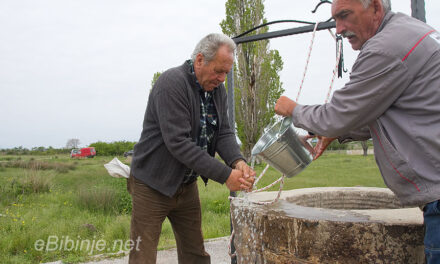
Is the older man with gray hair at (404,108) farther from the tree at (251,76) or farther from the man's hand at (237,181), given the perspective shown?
the tree at (251,76)

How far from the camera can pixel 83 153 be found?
70.2 feet

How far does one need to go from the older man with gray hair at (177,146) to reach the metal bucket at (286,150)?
12.2 inches

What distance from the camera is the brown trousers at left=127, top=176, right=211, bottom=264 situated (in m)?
2.25

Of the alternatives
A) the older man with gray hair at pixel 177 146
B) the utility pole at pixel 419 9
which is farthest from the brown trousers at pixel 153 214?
the utility pole at pixel 419 9

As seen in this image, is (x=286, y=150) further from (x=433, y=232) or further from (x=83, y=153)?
(x=83, y=153)

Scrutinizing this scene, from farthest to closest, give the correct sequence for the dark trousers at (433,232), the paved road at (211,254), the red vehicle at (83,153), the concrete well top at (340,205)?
the red vehicle at (83,153) → the paved road at (211,254) → the concrete well top at (340,205) → the dark trousers at (433,232)

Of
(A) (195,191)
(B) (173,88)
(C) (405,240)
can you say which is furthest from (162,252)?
(C) (405,240)

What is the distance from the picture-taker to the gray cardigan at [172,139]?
2.09 m

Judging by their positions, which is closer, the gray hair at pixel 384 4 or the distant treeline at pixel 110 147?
the gray hair at pixel 384 4

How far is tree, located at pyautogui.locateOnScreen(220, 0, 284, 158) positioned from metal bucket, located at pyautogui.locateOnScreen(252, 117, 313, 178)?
12.5m

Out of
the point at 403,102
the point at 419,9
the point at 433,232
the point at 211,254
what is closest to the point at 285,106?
the point at 403,102

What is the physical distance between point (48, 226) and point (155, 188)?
3500 millimetres

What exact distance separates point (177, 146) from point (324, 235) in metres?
0.95

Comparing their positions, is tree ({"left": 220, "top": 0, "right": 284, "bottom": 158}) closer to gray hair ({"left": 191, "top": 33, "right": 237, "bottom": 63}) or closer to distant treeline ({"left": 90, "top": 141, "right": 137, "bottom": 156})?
distant treeline ({"left": 90, "top": 141, "right": 137, "bottom": 156})
